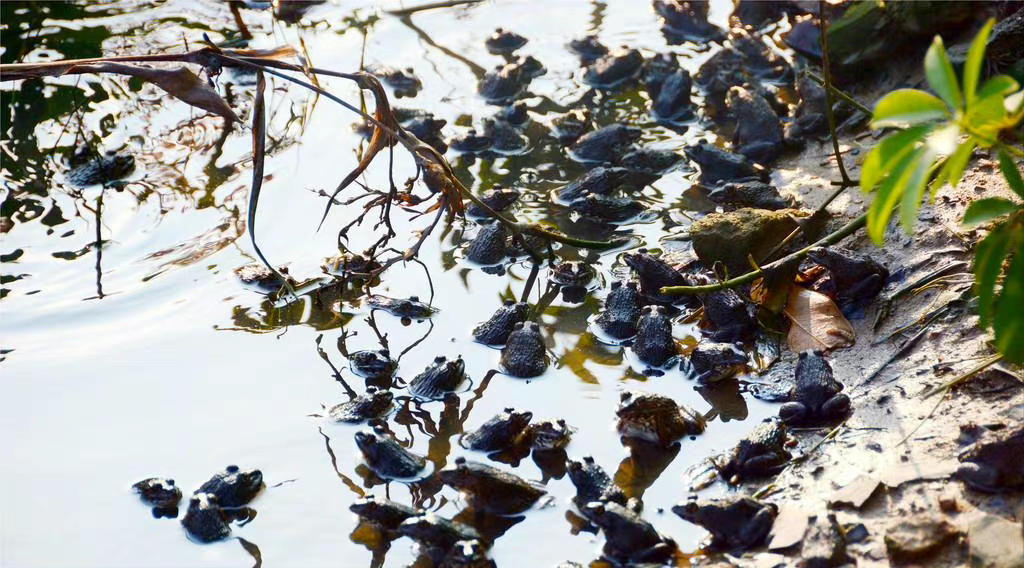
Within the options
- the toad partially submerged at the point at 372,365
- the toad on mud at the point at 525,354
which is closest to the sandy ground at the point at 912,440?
the toad on mud at the point at 525,354

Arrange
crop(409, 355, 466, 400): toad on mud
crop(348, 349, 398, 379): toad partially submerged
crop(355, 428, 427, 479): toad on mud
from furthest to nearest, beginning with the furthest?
crop(348, 349, 398, 379): toad partially submerged, crop(409, 355, 466, 400): toad on mud, crop(355, 428, 427, 479): toad on mud

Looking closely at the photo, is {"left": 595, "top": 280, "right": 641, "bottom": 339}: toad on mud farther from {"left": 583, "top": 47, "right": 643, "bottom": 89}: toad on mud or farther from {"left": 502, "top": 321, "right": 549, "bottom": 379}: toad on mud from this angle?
{"left": 583, "top": 47, "right": 643, "bottom": 89}: toad on mud

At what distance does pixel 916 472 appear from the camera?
2.71 m

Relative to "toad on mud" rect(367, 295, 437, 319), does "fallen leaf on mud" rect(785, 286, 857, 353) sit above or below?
above

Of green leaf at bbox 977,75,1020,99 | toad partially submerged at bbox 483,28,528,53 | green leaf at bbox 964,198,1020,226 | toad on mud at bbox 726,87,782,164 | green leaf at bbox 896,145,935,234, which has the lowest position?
toad on mud at bbox 726,87,782,164

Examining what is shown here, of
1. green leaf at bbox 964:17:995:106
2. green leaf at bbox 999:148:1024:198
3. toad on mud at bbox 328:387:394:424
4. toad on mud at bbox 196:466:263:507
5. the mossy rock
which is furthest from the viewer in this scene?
the mossy rock

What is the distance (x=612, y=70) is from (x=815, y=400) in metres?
2.97

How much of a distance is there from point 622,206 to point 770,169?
0.76 m

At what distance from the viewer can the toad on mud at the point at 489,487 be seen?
2850 millimetres

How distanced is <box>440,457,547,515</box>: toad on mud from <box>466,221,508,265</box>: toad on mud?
1.43 meters

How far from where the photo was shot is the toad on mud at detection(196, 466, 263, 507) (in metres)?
2.92

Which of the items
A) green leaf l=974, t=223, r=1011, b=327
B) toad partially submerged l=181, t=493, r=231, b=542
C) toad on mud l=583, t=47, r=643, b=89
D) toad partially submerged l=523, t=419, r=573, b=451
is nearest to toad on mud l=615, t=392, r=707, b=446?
toad partially submerged l=523, t=419, r=573, b=451

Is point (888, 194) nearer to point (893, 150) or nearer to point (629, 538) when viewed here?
point (893, 150)

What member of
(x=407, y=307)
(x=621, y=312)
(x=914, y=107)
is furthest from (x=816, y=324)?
(x=914, y=107)
